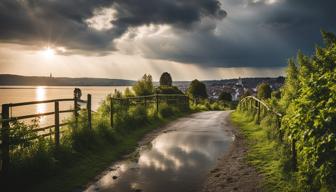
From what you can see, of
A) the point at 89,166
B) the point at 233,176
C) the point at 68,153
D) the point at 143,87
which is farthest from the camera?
the point at 143,87

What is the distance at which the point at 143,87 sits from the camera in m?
31.1

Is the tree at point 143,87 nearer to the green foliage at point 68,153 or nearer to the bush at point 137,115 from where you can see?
the bush at point 137,115

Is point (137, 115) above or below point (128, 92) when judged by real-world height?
below

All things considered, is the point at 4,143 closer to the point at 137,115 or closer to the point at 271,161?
the point at 271,161

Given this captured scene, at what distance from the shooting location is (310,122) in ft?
14.9

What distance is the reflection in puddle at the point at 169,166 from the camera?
268 inches

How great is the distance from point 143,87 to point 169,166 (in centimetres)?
2296

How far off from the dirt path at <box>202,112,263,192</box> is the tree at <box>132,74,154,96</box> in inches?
840

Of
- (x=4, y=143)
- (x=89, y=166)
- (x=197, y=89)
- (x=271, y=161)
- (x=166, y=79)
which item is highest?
(x=166, y=79)

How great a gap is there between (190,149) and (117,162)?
8.69 ft

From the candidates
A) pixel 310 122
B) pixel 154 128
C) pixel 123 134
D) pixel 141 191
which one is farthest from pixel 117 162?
pixel 154 128

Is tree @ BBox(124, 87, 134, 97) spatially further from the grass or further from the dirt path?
the dirt path

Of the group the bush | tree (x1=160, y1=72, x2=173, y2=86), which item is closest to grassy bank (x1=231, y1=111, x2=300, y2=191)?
the bush

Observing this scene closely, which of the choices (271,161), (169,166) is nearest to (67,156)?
(169,166)
